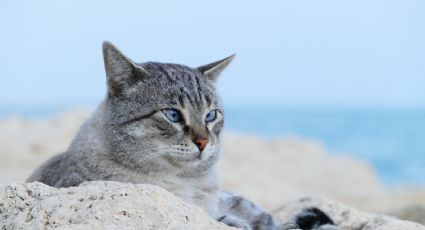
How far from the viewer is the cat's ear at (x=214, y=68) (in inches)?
211

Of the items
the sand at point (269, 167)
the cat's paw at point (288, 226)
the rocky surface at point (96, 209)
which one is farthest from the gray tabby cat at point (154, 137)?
the sand at point (269, 167)

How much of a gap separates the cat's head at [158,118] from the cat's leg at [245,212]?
1.46 feet

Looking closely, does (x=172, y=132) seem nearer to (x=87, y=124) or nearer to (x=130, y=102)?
(x=130, y=102)

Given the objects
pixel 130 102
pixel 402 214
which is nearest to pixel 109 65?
pixel 130 102

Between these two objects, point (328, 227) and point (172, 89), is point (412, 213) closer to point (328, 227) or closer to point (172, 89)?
point (328, 227)

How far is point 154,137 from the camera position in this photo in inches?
185

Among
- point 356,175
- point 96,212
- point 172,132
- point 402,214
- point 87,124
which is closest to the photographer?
point 96,212

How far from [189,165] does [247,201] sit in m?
0.82

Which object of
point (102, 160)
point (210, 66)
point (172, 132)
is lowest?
point (102, 160)

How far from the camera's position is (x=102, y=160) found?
15.7 feet

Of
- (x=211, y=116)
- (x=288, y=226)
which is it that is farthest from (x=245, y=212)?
(x=211, y=116)

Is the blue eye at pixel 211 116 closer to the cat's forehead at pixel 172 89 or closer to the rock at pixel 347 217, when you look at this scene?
the cat's forehead at pixel 172 89

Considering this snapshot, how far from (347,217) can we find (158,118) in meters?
1.77

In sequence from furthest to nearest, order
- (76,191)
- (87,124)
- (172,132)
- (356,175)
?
(356,175) < (87,124) < (172,132) < (76,191)
